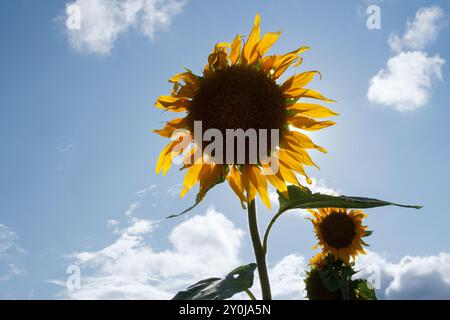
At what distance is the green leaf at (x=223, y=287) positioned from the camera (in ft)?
6.26

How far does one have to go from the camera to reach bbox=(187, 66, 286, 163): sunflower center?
2.69 m

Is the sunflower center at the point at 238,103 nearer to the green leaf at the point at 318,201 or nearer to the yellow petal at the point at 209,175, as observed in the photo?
the yellow petal at the point at 209,175

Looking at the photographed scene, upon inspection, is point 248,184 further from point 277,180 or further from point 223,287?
point 223,287

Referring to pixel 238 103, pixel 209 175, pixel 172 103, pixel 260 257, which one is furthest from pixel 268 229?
pixel 172 103

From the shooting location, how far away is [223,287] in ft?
6.56

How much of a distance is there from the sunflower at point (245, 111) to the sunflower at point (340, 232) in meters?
3.32

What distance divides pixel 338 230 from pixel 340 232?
1.5 inches

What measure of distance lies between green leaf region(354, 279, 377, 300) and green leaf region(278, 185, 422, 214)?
334cm

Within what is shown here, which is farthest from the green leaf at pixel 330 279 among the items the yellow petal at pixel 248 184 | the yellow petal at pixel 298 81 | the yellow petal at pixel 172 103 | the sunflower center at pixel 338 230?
the yellow petal at pixel 172 103

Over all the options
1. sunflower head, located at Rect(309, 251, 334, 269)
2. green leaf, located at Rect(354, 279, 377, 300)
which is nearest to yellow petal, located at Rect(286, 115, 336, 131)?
green leaf, located at Rect(354, 279, 377, 300)

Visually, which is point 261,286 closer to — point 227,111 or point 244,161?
point 244,161

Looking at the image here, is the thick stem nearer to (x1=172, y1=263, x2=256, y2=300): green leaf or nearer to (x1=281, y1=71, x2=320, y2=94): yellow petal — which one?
(x1=172, y1=263, x2=256, y2=300): green leaf

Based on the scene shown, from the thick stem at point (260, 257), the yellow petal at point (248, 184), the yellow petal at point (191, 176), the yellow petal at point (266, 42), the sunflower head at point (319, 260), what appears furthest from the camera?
the sunflower head at point (319, 260)
